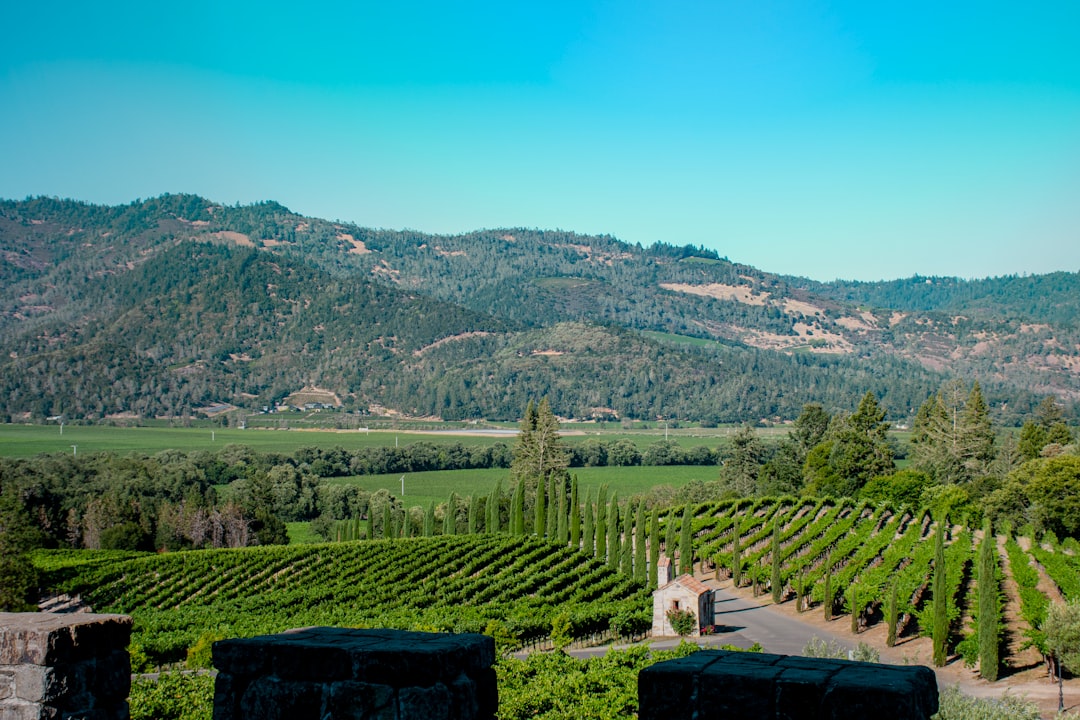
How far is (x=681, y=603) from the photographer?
36.9 metres

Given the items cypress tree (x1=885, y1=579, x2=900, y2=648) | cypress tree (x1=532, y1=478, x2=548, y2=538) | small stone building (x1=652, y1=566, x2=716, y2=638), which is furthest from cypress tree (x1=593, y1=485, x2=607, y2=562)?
cypress tree (x1=885, y1=579, x2=900, y2=648)

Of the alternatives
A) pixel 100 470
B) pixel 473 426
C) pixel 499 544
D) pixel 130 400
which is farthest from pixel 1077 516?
pixel 130 400

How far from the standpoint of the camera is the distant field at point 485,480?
9644 centimetres

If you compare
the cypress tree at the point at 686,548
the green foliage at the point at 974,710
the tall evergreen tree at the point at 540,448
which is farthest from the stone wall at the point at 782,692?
the tall evergreen tree at the point at 540,448

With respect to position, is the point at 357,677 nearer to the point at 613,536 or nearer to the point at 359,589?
the point at 359,589

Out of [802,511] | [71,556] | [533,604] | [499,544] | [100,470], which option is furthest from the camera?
[100,470]

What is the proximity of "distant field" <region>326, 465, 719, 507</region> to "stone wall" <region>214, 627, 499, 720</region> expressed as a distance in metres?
86.2

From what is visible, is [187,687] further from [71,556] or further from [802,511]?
[802,511]

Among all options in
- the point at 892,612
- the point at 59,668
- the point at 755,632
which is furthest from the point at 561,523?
the point at 59,668

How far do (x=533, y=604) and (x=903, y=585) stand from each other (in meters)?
14.9

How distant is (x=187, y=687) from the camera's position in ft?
60.2

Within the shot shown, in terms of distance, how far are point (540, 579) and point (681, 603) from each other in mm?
10196

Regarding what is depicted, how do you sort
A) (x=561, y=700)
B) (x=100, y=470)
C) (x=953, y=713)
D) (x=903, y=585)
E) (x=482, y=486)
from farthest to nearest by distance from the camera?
1. (x=482, y=486)
2. (x=100, y=470)
3. (x=903, y=585)
4. (x=561, y=700)
5. (x=953, y=713)

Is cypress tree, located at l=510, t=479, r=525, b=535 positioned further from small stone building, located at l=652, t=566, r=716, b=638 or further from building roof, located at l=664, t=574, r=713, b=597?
building roof, located at l=664, t=574, r=713, b=597
